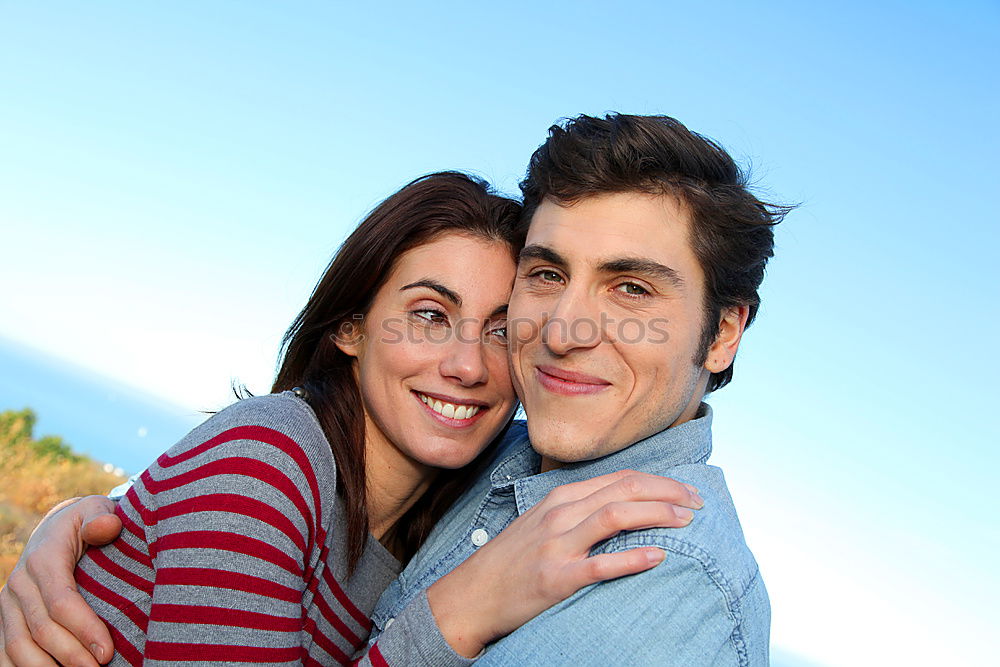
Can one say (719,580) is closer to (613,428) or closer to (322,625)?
(613,428)

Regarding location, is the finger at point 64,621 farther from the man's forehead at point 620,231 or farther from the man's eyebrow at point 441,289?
the man's forehead at point 620,231

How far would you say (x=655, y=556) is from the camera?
1.85m

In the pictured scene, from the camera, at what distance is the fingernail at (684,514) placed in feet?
6.31

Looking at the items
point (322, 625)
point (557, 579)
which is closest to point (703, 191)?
point (557, 579)

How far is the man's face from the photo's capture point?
2.57m

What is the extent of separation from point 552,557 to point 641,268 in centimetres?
103

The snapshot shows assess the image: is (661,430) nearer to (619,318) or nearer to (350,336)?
(619,318)

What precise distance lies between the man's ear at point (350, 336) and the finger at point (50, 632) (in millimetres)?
1305

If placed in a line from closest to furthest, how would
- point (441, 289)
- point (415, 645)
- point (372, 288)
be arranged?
point (415, 645)
point (441, 289)
point (372, 288)

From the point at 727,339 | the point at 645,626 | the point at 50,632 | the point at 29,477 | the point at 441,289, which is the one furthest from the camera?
the point at 29,477

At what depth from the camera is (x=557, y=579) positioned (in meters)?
1.89

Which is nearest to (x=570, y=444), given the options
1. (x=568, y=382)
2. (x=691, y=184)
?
(x=568, y=382)

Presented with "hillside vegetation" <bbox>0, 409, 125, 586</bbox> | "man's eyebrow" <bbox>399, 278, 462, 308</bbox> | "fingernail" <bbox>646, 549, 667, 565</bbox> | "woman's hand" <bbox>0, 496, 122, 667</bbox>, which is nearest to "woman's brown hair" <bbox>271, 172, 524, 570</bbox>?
"man's eyebrow" <bbox>399, 278, 462, 308</bbox>

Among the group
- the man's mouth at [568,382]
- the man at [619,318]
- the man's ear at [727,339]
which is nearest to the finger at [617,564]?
the man at [619,318]
